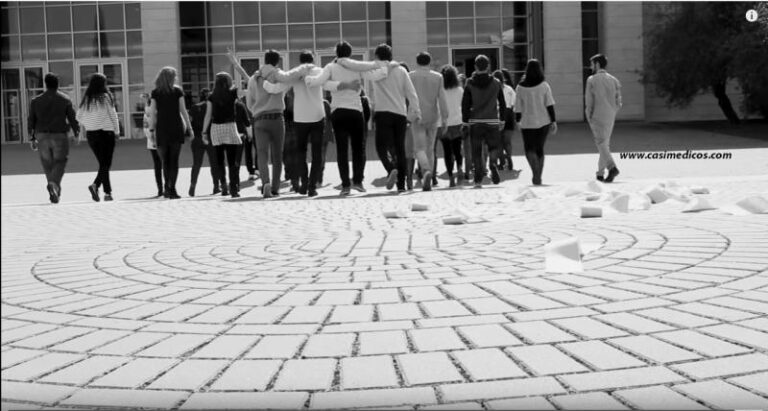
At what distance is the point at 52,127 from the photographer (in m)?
11.7

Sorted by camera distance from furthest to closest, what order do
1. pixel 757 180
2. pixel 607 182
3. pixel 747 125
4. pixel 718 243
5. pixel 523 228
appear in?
pixel 747 125 < pixel 607 182 < pixel 757 180 < pixel 523 228 < pixel 718 243

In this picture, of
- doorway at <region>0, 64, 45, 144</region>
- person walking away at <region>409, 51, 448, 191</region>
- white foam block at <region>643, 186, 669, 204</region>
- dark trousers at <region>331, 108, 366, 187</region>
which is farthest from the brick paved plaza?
doorway at <region>0, 64, 45, 144</region>

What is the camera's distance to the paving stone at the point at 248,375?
2.63m

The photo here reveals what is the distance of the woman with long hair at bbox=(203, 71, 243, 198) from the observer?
463 inches

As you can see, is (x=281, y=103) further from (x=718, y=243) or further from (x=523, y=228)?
(x=718, y=243)

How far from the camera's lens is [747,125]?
3108 cm

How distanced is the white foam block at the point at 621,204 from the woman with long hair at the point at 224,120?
5.54 metres

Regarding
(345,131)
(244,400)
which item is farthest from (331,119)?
(244,400)

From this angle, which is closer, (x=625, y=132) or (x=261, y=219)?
(x=261, y=219)

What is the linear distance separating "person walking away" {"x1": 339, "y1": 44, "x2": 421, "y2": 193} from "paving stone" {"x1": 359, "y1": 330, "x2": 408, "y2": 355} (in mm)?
7788

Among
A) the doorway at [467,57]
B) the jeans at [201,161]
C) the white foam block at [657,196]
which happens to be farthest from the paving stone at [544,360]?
the doorway at [467,57]

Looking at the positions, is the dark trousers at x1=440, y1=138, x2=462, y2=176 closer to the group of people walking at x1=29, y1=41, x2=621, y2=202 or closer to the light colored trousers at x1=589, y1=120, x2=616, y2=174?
the group of people walking at x1=29, y1=41, x2=621, y2=202

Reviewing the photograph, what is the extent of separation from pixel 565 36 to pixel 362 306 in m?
33.0

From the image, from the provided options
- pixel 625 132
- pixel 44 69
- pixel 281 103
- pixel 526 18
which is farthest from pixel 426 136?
pixel 44 69
